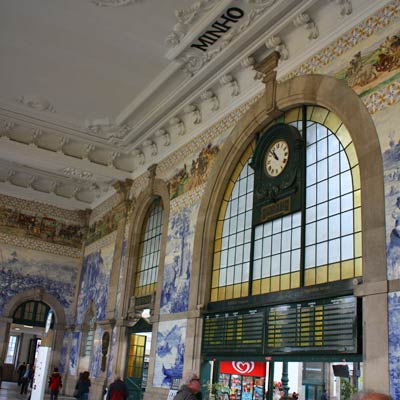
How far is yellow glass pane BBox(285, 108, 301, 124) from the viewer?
11688mm

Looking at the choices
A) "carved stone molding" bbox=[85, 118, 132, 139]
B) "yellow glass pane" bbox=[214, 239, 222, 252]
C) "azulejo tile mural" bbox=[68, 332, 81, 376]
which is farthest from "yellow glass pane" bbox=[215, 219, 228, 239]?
"azulejo tile mural" bbox=[68, 332, 81, 376]

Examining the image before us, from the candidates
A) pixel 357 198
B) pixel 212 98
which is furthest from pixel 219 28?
pixel 357 198

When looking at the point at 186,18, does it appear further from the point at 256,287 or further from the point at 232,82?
the point at 256,287

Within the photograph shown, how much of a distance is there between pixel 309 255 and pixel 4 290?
16.0 metres

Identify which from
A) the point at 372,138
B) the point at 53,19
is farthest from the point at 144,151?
the point at 372,138

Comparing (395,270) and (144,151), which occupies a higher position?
(144,151)

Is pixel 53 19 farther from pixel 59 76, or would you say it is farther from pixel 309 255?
pixel 309 255

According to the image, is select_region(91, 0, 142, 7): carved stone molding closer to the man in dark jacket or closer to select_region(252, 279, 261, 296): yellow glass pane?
select_region(252, 279, 261, 296): yellow glass pane

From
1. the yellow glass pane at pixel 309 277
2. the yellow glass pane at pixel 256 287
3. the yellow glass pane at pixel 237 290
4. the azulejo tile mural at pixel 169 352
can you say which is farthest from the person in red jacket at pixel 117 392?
the yellow glass pane at pixel 309 277

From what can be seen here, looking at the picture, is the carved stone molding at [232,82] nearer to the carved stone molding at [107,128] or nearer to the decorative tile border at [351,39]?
the decorative tile border at [351,39]

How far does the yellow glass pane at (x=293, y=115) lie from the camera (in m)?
11.7

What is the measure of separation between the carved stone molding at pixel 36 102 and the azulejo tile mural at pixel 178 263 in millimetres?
5510

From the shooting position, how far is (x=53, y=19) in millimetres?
13172

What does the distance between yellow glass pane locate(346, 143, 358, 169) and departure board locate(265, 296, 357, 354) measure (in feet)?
7.91
